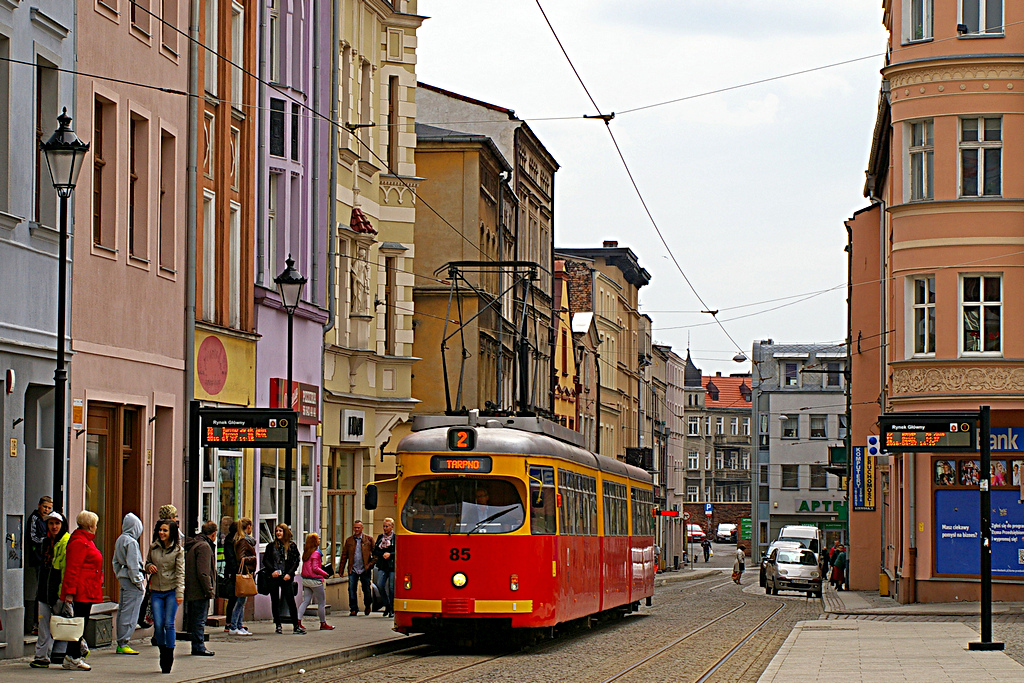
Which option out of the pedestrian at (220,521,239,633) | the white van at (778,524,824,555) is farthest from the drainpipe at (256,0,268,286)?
the white van at (778,524,824,555)

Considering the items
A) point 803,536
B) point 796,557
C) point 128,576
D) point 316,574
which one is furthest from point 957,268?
point 803,536

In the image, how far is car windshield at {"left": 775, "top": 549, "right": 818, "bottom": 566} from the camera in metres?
54.7

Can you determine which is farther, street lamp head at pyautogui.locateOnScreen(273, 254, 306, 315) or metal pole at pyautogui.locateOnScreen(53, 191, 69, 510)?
street lamp head at pyautogui.locateOnScreen(273, 254, 306, 315)

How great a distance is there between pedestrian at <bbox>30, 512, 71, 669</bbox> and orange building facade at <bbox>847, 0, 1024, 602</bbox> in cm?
2440

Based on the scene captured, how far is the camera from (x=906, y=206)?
38938 millimetres

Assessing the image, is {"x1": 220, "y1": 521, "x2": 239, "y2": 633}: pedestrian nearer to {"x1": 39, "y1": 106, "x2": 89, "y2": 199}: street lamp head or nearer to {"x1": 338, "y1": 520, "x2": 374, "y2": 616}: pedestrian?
{"x1": 338, "y1": 520, "x2": 374, "y2": 616}: pedestrian

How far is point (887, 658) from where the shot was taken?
21.5 metres

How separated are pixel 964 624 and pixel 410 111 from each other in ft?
56.4

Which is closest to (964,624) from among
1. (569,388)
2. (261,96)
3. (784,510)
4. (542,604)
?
(542,604)

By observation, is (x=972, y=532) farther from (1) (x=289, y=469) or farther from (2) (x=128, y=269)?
(2) (x=128, y=269)

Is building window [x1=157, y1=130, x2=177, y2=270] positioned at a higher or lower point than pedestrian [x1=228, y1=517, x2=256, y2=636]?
higher

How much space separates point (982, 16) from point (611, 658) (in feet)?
71.2

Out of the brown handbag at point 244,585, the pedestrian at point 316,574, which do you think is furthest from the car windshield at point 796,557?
the brown handbag at point 244,585

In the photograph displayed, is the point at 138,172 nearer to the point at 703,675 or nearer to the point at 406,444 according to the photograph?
the point at 406,444
